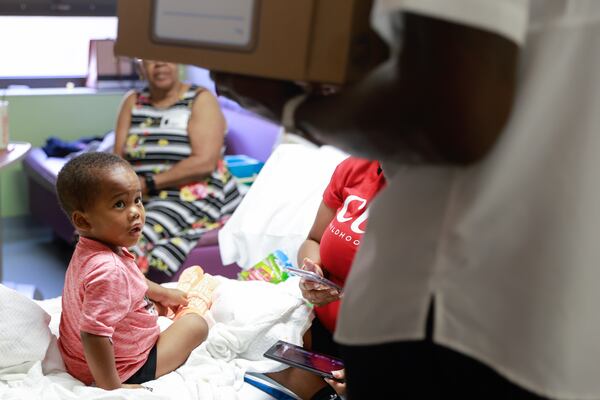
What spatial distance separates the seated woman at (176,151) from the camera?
3244 millimetres

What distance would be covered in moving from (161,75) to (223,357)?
1.59m

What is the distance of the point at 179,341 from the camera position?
2.00m

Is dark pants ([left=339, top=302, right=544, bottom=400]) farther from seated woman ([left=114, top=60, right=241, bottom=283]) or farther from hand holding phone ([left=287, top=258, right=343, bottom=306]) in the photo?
seated woman ([left=114, top=60, right=241, bottom=283])

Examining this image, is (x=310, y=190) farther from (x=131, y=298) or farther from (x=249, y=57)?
(x=249, y=57)

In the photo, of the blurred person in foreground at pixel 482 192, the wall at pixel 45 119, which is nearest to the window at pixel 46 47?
the wall at pixel 45 119

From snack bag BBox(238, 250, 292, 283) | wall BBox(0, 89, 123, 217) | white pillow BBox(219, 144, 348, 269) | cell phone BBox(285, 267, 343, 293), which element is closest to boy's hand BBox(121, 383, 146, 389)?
cell phone BBox(285, 267, 343, 293)

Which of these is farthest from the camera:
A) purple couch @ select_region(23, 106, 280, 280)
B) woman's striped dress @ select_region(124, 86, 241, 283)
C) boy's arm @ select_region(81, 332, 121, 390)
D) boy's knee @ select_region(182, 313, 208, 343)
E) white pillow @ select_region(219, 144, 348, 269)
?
purple couch @ select_region(23, 106, 280, 280)

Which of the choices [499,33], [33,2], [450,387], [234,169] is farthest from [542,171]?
[33,2]

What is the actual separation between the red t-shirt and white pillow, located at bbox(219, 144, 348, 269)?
1.64 feet

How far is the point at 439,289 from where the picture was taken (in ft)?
2.63

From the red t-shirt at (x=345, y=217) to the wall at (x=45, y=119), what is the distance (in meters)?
2.75

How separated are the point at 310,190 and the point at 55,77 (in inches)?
101

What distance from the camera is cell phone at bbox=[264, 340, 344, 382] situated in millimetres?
1815

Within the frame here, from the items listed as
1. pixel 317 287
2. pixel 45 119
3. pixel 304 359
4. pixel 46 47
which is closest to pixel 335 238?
pixel 317 287
